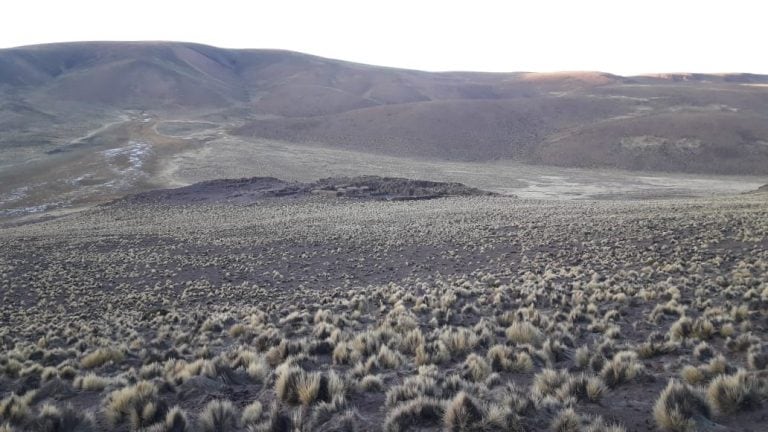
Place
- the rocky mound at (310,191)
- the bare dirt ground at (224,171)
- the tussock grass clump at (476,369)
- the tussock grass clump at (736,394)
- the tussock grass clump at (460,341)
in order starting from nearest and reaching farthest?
the tussock grass clump at (736,394) < the tussock grass clump at (476,369) < the tussock grass clump at (460,341) < the rocky mound at (310,191) < the bare dirt ground at (224,171)

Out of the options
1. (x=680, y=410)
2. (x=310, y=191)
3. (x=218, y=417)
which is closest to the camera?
(x=680, y=410)

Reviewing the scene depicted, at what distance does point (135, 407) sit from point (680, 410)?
5872 mm

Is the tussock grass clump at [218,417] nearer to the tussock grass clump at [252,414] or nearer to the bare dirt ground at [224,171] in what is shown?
the tussock grass clump at [252,414]

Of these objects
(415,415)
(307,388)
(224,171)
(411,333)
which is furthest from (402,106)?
(415,415)

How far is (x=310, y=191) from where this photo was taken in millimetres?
43969

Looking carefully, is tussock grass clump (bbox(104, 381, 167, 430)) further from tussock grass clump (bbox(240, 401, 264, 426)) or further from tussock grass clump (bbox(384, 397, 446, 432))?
tussock grass clump (bbox(384, 397, 446, 432))

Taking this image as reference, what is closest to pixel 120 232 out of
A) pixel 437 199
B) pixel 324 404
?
pixel 437 199

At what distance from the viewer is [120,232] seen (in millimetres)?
29031

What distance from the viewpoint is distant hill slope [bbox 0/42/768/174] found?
7312 cm

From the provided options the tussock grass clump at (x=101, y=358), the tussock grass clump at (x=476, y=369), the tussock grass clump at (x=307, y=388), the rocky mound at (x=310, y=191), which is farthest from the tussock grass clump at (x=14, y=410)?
the rocky mound at (x=310, y=191)

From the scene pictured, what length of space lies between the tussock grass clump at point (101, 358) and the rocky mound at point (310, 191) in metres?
33.3

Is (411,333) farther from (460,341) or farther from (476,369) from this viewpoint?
(476,369)

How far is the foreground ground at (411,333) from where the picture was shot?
5.29 m

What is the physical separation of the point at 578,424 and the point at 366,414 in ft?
7.29
